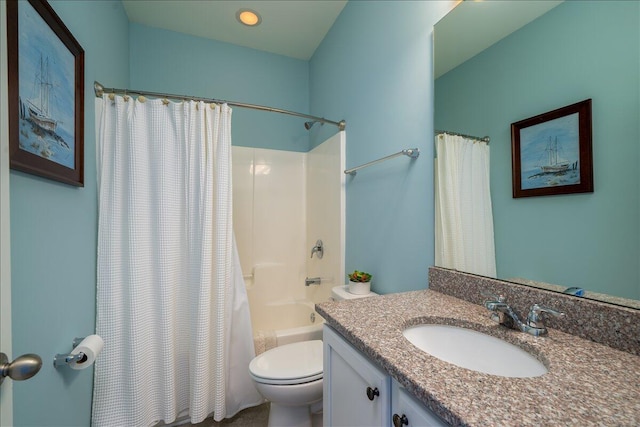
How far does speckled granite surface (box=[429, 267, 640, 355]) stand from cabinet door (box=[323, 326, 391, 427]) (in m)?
0.52

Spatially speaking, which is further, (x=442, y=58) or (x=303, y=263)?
(x=303, y=263)

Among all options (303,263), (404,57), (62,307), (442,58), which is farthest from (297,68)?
(62,307)

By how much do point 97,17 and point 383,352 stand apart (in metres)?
2.02

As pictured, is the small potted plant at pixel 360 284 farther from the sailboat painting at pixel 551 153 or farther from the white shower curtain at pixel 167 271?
Answer: the sailboat painting at pixel 551 153

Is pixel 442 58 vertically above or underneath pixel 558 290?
above

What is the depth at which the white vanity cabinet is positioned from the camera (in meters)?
0.55

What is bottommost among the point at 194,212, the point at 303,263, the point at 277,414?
the point at 277,414

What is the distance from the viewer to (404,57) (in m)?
1.29

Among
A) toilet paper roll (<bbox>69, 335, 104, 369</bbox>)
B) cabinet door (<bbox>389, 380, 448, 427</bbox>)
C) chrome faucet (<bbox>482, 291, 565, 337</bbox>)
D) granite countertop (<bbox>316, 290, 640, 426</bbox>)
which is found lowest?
toilet paper roll (<bbox>69, 335, 104, 369</bbox>)

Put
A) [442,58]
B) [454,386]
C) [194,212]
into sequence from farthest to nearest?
[194,212], [442,58], [454,386]

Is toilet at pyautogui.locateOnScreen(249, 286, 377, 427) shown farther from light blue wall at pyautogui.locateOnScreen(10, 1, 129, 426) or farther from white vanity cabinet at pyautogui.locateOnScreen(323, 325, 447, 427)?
light blue wall at pyautogui.locateOnScreen(10, 1, 129, 426)

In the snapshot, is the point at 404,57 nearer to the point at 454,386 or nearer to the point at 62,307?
the point at 454,386

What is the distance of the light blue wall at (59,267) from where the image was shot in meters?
0.73

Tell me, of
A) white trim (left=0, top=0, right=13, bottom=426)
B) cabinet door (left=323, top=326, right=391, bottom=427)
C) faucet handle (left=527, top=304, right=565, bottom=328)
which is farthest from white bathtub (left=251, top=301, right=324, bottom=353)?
white trim (left=0, top=0, right=13, bottom=426)
